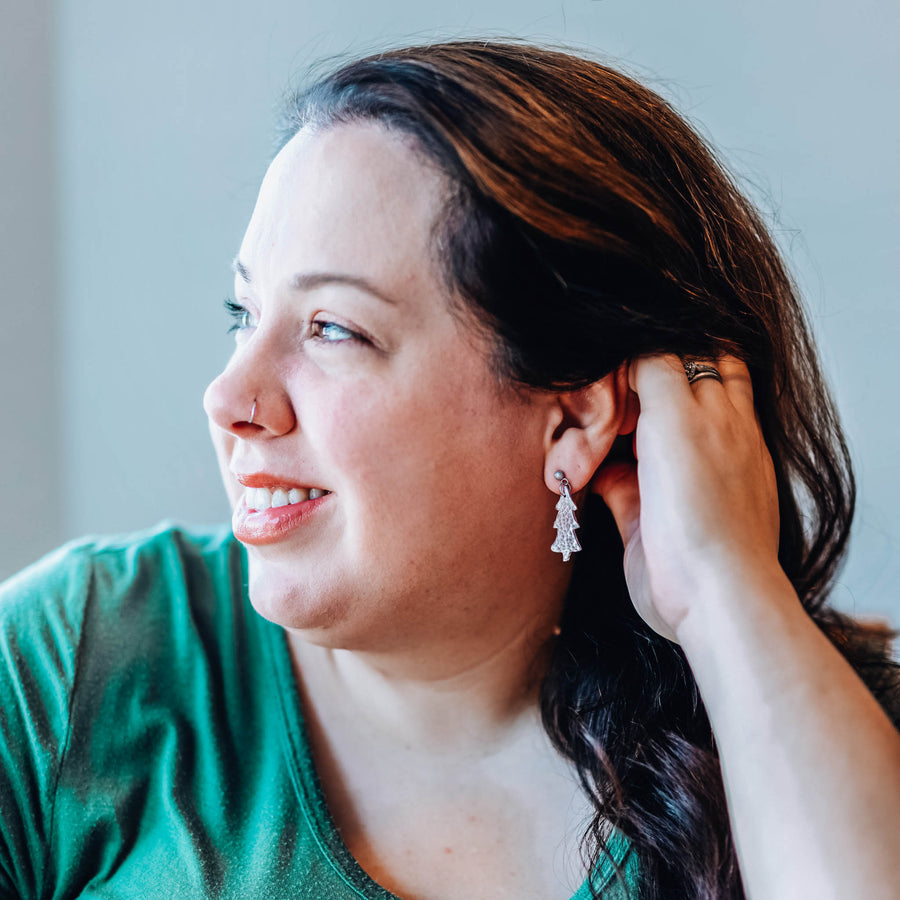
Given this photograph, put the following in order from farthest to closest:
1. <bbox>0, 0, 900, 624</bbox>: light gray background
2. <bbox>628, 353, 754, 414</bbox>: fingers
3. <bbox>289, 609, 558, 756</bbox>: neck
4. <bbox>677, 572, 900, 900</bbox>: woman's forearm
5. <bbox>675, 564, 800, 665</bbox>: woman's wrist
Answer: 1. <bbox>0, 0, 900, 624</bbox>: light gray background
2. <bbox>289, 609, 558, 756</bbox>: neck
3. <bbox>628, 353, 754, 414</bbox>: fingers
4. <bbox>675, 564, 800, 665</bbox>: woman's wrist
5. <bbox>677, 572, 900, 900</bbox>: woman's forearm

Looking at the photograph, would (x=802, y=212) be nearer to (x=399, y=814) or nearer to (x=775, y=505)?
(x=775, y=505)

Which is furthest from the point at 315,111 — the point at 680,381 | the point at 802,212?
the point at 802,212

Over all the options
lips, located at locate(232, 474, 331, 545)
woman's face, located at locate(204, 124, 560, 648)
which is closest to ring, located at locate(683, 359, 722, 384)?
woman's face, located at locate(204, 124, 560, 648)

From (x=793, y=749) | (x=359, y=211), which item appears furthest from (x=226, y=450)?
(x=793, y=749)

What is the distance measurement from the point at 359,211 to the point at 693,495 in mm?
468

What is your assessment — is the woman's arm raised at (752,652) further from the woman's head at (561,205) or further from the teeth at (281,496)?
the teeth at (281,496)

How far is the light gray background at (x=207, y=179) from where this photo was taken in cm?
171

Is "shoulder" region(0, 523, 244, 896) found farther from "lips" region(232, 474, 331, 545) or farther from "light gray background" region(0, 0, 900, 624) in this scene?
"light gray background" region(0, 0, 900, 624)

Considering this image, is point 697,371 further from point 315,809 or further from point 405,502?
point 315,809

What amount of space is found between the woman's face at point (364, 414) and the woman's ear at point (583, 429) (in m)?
0.02

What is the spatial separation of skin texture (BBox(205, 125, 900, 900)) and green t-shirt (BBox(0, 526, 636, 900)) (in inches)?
3.5

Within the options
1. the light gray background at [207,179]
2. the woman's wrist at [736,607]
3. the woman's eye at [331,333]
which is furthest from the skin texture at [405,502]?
the light gray background at [207,179]

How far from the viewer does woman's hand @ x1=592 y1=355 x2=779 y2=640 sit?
113cm

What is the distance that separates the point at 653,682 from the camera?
132 centimetres
